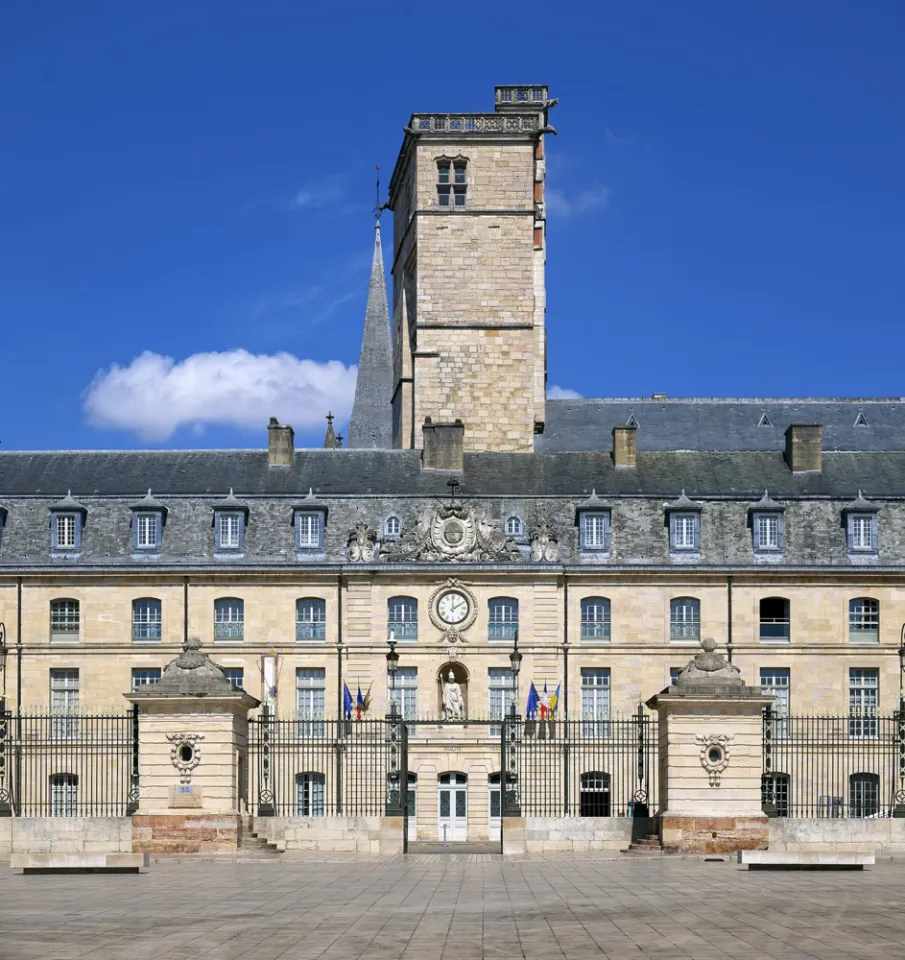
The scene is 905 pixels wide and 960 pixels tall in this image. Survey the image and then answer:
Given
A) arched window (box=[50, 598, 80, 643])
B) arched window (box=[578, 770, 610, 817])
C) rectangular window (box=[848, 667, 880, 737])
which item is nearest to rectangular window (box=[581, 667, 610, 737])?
arched window (box=[578, 770, 610, 817])

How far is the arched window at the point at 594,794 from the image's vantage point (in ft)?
170

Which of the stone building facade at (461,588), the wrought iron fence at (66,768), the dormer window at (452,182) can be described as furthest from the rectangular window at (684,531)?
the wrought iron fence at (66,768)

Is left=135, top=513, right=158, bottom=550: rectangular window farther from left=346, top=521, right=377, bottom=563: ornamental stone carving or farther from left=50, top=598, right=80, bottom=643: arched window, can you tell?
left=346, top=521, right=377, bottom=563: ornamental stone carving

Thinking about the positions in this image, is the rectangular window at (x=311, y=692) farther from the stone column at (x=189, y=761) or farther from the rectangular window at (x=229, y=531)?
the stone column at (x=189, y=761)

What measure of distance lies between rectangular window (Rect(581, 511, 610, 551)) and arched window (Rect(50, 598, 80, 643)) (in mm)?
15364

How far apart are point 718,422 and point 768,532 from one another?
10.5 meters

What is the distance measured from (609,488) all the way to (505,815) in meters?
23.2

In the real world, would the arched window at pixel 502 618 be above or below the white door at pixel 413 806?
above

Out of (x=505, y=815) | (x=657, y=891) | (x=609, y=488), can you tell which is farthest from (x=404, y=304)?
(x=657, y=891)

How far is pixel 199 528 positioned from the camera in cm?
5666

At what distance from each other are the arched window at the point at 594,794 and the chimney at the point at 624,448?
11.0 meters

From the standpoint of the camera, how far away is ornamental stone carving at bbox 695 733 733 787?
34031 millimetres

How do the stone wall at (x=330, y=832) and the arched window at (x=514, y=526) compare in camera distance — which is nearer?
the stone wall at (x=330, y=832)

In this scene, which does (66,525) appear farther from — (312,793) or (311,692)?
(312,793)
